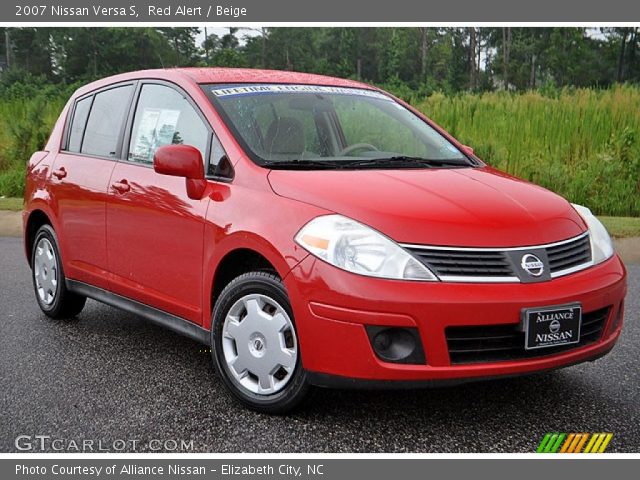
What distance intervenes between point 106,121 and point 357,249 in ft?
8.68

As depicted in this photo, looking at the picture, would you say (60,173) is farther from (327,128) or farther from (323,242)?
(323,242)

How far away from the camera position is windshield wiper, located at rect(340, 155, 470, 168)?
4363mm

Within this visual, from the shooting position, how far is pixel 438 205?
3.68m

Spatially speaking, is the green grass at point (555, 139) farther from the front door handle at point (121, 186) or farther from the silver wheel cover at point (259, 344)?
the silver wheel cover at point (259, 344)

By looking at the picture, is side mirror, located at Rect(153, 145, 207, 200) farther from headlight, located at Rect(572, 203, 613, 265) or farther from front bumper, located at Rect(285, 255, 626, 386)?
headlight, located at Rect(572, 203, 613, 265)

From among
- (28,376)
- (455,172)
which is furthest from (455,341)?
(28,376)

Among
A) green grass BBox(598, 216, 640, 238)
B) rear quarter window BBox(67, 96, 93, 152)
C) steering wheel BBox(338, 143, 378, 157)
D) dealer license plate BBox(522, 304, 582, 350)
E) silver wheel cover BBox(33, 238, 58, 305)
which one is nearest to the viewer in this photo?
dealer license plate BBox(522, 304, 582, 350)

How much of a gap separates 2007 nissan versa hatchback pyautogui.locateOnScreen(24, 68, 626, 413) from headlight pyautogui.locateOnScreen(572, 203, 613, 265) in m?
0.01

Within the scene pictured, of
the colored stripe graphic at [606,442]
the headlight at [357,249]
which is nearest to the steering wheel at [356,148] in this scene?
the headlight at [357,249]

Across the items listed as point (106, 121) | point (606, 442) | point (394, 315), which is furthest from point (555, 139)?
point (394, 315)

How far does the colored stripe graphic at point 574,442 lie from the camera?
3.49m

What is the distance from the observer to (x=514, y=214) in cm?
374

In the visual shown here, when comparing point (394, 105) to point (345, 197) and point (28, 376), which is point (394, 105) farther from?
point (28, 376)

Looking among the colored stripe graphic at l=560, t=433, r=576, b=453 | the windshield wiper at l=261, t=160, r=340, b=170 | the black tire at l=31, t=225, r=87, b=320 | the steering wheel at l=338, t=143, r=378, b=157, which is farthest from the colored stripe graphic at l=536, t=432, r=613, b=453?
the black tire at l=31, t=225, r=87, b=320
